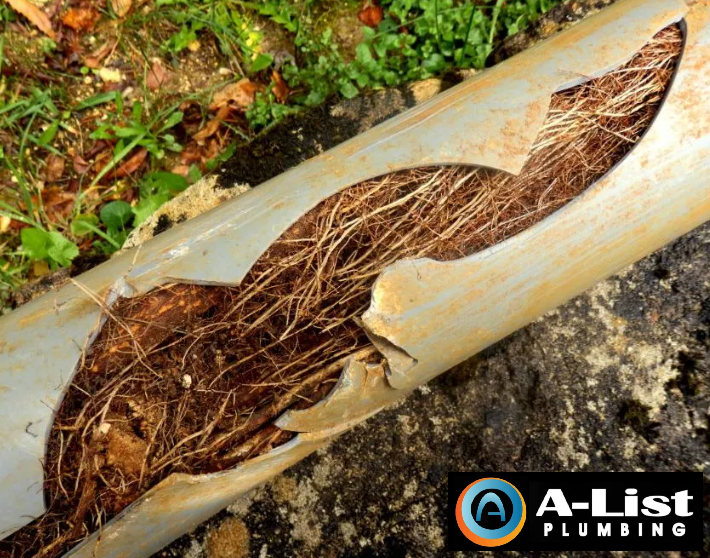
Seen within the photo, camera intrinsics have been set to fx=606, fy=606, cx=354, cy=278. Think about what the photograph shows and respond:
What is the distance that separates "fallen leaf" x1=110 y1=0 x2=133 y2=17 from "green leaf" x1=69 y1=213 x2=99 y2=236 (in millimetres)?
809

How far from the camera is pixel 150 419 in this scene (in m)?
1.33

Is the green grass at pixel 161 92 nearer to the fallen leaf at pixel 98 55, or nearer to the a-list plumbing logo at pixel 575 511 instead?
the fallen leaf at pixel 98 55

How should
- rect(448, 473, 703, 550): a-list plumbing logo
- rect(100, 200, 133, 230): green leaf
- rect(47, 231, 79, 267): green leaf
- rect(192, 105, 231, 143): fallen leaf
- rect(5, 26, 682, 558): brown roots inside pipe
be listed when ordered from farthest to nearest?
rect(192, 105, 231, 143): fallen leaf, rect(100, 200, 133, 230): green leaf, rect(47, 231, 79, 267): green leaf, rect(448, 473, 703, 550): a-list plumbing logo, rect(5, 26, 682, 558): brown roots inside pipe

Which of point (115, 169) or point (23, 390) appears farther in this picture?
point (115, 169)

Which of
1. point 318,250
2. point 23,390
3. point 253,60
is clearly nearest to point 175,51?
point 253,60

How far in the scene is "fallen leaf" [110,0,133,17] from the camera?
2324 mm

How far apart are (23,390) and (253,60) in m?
1.53

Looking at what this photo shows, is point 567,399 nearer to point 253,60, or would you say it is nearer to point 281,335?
point 281,335

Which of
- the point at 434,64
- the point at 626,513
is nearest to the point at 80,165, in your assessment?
the point at 434,64

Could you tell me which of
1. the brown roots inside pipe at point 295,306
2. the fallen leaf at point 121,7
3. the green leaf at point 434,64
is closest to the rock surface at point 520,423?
the brown roots inside pipe at point 295,306

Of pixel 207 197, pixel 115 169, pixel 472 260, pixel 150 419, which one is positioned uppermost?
pixel 115 169

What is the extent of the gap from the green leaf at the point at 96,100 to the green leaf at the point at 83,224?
0.43m

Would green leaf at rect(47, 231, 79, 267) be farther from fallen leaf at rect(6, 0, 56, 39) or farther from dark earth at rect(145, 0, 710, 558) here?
dark earth at rect(145, 0, 710, 558)

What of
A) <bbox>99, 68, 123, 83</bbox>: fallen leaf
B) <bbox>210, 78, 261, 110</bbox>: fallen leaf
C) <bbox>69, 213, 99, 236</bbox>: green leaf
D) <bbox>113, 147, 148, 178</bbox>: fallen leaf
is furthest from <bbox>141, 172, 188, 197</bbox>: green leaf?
<bbox>99, 68, 123, 83</bbox>: fallen leaf
